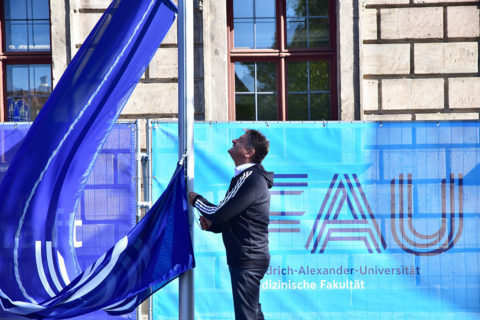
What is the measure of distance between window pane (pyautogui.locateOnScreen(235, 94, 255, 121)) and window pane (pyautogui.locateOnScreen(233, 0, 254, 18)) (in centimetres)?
126

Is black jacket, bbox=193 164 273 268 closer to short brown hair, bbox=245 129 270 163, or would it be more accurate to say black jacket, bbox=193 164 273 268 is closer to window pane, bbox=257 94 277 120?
short brown hair, bbox=245 129 270 163

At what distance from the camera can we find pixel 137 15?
13.2 feet

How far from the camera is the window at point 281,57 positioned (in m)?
9.11

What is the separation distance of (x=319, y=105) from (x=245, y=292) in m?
5.24

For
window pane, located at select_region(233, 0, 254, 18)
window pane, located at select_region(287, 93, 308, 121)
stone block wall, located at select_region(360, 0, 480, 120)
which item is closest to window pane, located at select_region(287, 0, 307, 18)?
window pane, located at select_region(233, 0, 254, 18)

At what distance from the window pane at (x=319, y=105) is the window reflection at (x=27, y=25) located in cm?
431

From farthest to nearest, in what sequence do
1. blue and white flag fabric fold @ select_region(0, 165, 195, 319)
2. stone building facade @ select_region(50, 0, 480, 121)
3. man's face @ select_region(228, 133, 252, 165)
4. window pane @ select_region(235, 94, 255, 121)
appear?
window pane @ select_region(235, 94, 255, 121) < stone building facade @ select_region(50, 0, 480, 121) < man's face @ select_region(228, 133, 252, 165) < blue and white flag fabric fold @ select_region(0, 165, 195, 319)

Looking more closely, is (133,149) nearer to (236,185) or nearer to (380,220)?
(236,185)

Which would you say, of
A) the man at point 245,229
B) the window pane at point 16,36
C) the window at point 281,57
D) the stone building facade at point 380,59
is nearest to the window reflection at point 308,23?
the window at point 281,57

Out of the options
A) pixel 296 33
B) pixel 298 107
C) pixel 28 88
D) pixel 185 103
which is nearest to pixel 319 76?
pixel 298 107

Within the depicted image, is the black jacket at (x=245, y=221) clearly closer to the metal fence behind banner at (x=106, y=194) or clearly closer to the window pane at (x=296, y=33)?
the metal fence behind banner at (x=106, y=194)

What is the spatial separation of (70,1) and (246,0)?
2.68 m

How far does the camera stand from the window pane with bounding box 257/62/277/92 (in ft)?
30.0

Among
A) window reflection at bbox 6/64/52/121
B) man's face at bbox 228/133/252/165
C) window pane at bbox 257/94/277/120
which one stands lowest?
man's face at bbox 228/133/252/165
